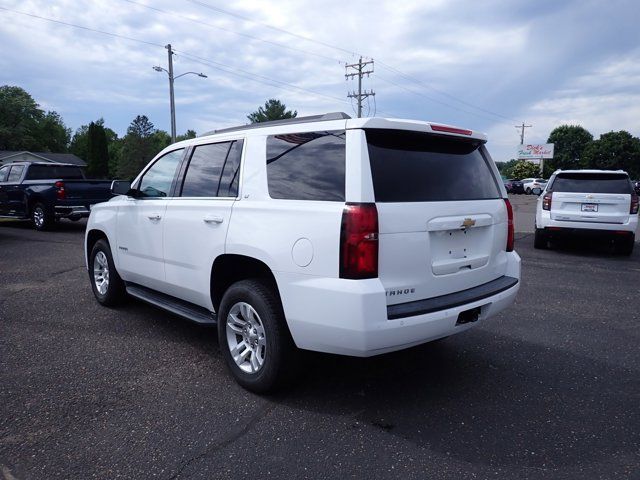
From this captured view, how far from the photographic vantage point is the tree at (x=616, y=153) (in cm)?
8312

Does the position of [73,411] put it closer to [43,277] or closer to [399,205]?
[399,205]

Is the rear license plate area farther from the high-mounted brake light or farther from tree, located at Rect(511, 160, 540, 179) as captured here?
tree, located at Rect(511, 160, 540, 179)

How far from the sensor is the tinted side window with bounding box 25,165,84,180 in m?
13.8

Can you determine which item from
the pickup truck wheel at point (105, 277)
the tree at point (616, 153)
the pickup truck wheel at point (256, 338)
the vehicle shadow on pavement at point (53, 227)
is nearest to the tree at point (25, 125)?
the vehicle shadow on pavement at point (53, 227)

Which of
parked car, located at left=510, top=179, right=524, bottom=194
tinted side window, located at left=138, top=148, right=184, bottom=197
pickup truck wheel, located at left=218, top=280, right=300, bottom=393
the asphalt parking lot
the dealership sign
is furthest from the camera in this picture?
the dealership sign

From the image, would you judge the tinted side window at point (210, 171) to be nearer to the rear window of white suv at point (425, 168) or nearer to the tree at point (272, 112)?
the rear window of white suv at point (425, 168)

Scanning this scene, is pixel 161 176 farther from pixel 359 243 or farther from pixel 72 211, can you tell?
pixel 72 211

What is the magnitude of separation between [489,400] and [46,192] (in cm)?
1334

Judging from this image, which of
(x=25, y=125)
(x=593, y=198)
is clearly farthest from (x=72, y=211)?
(x=25, y=125)

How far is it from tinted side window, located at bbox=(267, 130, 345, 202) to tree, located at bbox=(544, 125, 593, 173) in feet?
326

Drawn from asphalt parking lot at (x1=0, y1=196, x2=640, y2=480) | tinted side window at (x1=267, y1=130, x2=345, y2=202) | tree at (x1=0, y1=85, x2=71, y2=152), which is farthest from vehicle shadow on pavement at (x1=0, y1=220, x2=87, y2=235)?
tree at (x1=0, y1=85, x2=71, y2=152)

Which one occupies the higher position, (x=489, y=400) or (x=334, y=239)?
(x=334, y=239)

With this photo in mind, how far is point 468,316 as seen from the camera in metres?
3.22

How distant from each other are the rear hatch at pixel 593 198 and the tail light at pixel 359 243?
813 centimetres
